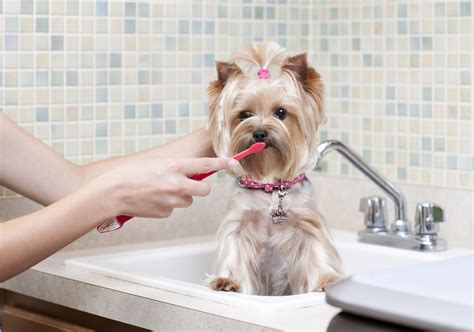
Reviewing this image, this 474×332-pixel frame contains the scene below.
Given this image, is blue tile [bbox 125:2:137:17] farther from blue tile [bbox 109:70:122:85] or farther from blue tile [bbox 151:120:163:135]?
blue tile [bbox 151:120:163:135]

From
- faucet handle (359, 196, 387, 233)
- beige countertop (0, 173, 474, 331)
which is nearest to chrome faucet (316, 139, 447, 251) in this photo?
faucet handle (359, 196, 387, 233)

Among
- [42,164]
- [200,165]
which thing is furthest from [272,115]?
[42,164]

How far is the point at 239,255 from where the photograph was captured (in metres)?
1.68

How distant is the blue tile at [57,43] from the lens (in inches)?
79.7

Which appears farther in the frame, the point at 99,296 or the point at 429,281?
the point at 99,296

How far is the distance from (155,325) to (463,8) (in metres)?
1.04

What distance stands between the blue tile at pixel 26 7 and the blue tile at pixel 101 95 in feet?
0.78

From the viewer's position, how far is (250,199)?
5.64ft

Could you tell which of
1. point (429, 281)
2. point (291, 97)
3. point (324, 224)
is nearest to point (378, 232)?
point (324, 224)

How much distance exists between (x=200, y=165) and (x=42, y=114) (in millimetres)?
642

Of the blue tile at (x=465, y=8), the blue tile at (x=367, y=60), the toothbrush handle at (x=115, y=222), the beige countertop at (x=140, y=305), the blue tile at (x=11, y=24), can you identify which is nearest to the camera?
the beige countertop at (x=140, y=305)

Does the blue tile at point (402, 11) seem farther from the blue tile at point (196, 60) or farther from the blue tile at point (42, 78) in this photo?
the blue tile at point (42, 78)

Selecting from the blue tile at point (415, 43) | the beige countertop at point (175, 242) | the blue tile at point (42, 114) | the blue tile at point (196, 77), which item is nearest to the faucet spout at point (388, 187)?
the beige countertop at point (175, 242)

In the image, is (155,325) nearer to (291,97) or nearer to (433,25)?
(291,97)
